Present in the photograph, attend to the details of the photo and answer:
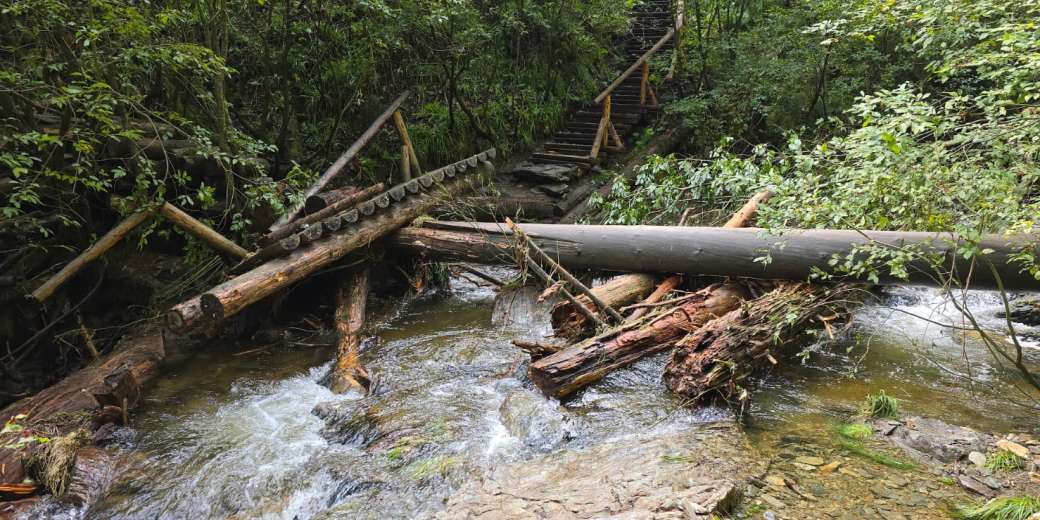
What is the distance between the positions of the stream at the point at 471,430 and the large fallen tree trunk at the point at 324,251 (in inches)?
36.7

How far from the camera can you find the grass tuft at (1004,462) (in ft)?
12.5

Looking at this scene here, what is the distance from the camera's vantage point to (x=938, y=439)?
13.9 feet

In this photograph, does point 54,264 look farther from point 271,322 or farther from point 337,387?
point 337,387

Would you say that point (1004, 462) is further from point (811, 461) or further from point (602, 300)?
point (602, 300)

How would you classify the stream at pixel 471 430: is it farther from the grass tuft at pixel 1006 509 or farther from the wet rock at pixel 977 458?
the wet rock at pixel 977 458

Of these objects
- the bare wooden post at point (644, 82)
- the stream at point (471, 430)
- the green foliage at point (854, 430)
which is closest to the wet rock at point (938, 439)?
the green foliage at point (854, 430)

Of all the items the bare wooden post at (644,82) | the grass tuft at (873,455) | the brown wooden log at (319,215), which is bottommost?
the grass tuft at (873,455)

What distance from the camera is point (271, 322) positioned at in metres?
7.67

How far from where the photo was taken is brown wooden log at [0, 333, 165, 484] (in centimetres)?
512

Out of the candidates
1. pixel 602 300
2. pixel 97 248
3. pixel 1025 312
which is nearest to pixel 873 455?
pixel 602 300

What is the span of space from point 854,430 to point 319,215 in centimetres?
614

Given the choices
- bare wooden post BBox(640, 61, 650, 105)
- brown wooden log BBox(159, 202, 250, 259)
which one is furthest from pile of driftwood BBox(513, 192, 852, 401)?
bare wooden post BBox(640, 61, 650, 105)

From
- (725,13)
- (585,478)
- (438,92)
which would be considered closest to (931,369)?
(585,478)

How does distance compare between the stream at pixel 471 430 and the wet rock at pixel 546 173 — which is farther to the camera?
the wet rock at pixel 546 173
